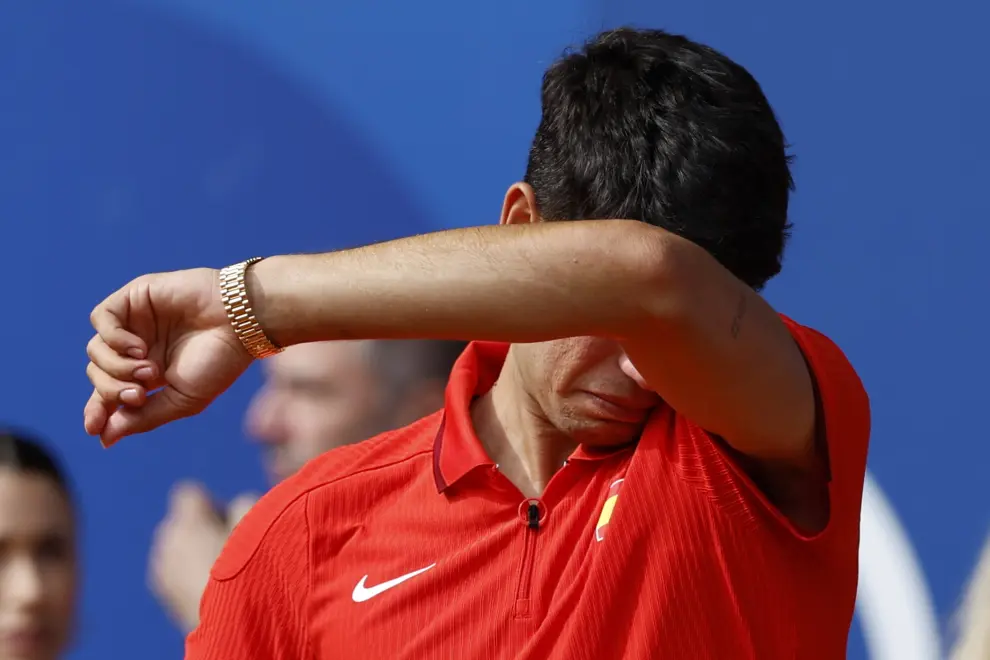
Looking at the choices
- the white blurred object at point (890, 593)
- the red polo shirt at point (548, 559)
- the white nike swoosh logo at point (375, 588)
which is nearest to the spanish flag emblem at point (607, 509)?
the red polo shirt at point (548, 559)

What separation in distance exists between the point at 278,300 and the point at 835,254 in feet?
4.11

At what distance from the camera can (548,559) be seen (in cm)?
114

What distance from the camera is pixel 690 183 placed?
43.4 inches

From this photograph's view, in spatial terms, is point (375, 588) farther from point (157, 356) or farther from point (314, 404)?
point (314, 404)

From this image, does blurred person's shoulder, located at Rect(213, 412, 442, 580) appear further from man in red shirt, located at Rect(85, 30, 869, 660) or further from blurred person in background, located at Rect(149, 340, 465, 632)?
blurred person in background, located at Rect(149, 340, 465, 632)

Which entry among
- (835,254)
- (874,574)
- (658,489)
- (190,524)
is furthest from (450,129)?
(658,489)

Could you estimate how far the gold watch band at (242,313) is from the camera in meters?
0.97

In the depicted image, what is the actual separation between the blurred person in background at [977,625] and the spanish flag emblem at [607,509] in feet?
1.42

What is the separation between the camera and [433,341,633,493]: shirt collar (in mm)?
1211

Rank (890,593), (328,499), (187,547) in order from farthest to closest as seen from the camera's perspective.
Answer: (187,547) → (890,593) → (328,499)

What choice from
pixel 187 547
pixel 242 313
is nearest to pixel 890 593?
pixel 187 547

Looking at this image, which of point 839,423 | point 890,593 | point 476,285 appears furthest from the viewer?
point 890,593

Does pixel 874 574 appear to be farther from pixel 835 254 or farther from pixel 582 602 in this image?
pixel 582 602

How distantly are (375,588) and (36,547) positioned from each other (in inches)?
50.0
